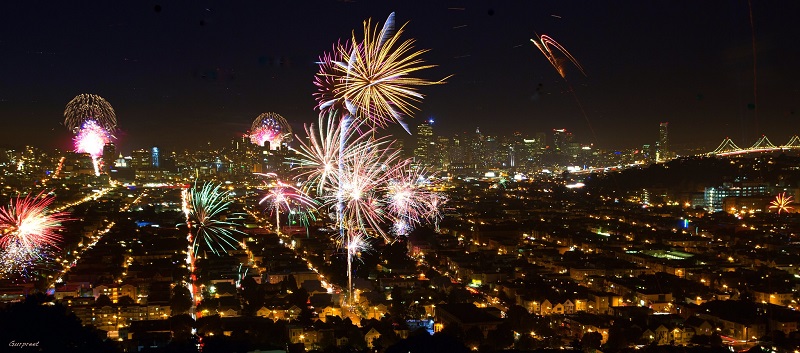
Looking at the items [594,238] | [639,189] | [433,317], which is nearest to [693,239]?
[594,238]

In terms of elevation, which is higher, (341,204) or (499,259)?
(341,204)

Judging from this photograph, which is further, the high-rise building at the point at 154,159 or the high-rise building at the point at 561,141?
the high-rise building at the point at 561,141

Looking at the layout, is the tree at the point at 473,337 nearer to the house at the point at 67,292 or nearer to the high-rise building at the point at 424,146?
the house at the point at 67,292

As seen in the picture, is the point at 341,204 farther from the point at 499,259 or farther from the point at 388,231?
the point at 388,231

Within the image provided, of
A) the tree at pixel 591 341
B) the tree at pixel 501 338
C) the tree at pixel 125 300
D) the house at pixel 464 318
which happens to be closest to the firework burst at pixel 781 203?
the house at pixel 464 318

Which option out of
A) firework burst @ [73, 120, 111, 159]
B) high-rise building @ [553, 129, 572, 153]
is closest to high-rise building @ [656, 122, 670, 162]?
→ high-rise building @ [553, 129, 572, 153]
